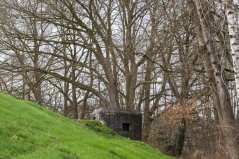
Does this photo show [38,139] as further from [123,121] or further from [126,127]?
[126,127]

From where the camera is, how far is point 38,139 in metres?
15.3

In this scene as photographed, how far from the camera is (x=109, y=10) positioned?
118ft

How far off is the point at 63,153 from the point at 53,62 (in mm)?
25870

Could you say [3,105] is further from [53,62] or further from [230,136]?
[53,62]

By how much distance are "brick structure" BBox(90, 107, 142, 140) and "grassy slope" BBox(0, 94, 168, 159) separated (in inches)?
308

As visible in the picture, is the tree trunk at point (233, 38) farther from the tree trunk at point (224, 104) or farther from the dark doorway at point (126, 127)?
the dark doorway at point (126, 127)

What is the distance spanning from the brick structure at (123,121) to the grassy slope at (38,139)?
25.7 feet

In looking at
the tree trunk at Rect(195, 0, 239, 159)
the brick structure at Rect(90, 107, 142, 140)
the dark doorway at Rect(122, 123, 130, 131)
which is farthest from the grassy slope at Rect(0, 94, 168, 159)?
the dark doorway at Rect(122, 123, 130, 131)

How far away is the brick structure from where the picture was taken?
96.9ft

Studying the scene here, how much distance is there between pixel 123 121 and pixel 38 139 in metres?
14.9

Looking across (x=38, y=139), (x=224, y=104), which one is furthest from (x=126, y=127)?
(x=38, y=139)

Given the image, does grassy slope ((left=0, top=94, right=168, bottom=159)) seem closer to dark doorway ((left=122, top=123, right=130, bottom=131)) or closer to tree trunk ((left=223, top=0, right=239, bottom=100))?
tree trunk ((left=223, top=0, right=239, bottom=100))

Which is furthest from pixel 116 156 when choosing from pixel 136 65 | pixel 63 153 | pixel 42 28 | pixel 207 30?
pixel 42 28

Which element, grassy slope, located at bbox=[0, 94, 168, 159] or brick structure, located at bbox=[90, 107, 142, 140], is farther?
brick structure, located at bbox=[90, 107, 142, 140]
